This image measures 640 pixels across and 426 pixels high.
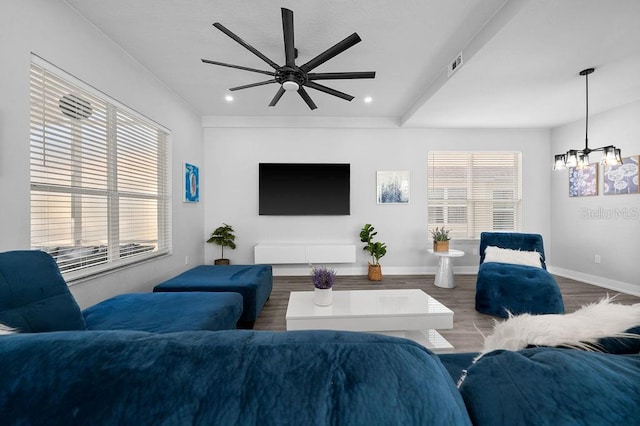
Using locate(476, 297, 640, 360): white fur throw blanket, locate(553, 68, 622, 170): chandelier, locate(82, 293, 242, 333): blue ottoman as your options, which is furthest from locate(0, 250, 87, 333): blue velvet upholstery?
locate(553, 68, 622, 170): chandelier

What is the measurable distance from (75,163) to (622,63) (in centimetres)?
510

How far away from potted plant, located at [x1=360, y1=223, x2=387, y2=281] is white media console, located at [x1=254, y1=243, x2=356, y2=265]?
25 centimetres

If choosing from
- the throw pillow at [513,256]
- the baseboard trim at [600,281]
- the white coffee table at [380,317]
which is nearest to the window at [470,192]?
the baseboard trim at [600,281]

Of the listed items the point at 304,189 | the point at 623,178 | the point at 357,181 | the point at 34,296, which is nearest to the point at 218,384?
the point at 34,296

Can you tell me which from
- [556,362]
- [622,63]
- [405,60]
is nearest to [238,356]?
[556,362]

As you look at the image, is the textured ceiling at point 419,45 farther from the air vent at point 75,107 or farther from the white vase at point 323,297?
the white vase at point 323,297

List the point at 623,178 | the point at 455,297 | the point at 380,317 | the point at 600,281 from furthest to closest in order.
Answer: the point at 600,281
the point at 623,178
the point at 455,297
the point at 380,317

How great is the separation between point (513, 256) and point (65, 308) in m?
3.99

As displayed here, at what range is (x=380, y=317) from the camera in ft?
→ 6.09

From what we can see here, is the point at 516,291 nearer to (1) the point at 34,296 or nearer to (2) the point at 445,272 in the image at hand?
(2) the point at 445,272

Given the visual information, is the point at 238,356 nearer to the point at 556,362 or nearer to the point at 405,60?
the point at 556,362

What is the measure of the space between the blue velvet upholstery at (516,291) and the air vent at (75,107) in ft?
13.5

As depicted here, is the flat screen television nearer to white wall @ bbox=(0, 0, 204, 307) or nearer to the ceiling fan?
white wall @ bbox=(0, 0, 204, 307)

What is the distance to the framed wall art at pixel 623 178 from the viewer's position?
3.33 meters
